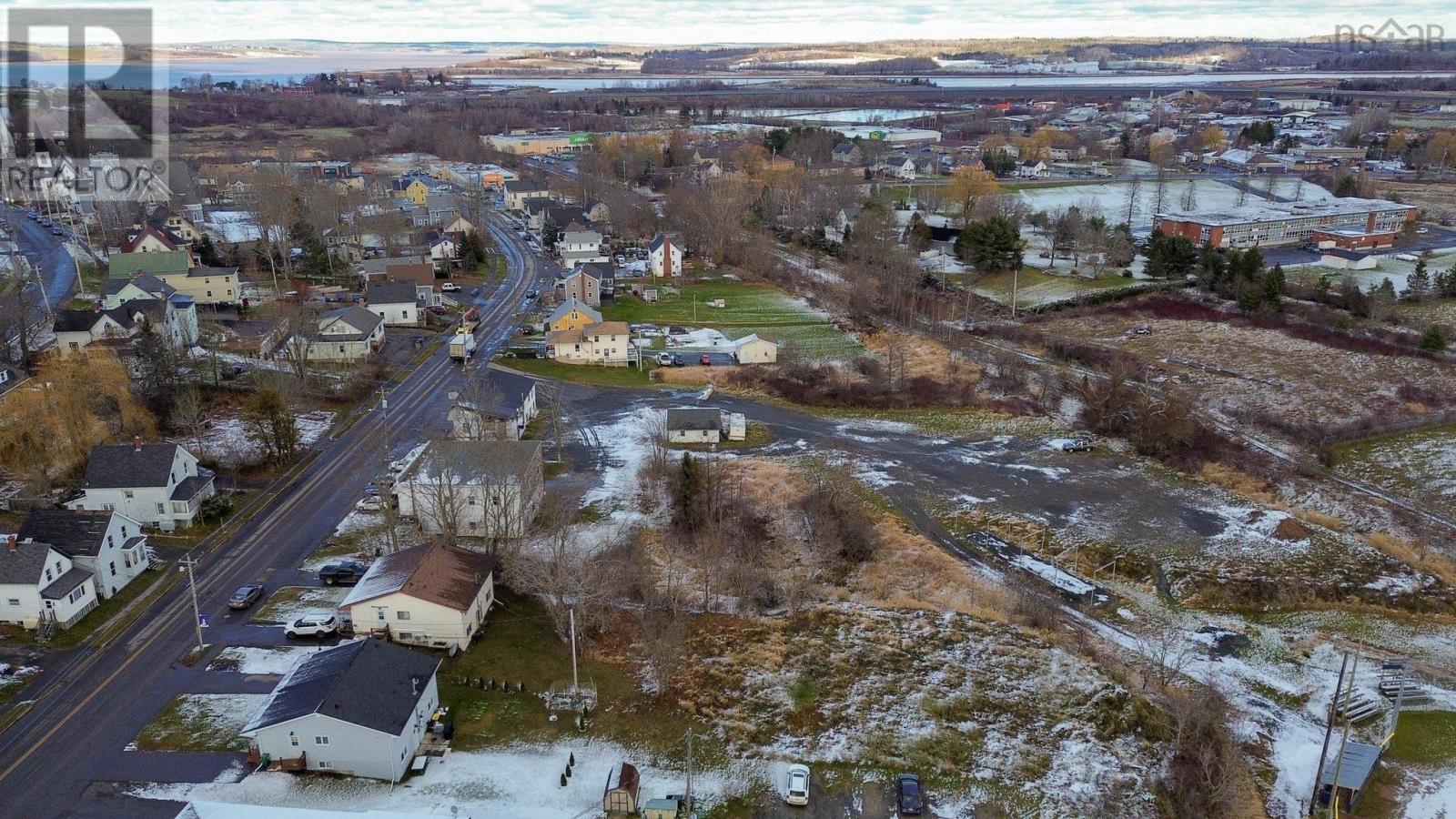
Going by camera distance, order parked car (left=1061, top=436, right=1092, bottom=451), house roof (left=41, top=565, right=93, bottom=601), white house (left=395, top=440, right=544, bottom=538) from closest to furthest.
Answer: house roof (left=41, top=565, right=93, bottom=601) → white house (left=395, top=440, right=544, bottom=538) → parked car (left=1061, top=436, right=1092, bottom=451)

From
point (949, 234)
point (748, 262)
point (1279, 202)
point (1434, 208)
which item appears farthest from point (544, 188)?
point (1434, 208)

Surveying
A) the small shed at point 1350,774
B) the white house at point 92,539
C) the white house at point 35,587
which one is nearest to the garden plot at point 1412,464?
the small shed at point 1350,774

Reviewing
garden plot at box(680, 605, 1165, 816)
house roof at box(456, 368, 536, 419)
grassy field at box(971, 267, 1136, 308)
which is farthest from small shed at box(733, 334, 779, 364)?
garden plot at box(680, 605, 1165, 816)

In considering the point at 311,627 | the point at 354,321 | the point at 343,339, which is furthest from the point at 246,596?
the point at 354,321

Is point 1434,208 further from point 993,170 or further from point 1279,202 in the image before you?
point 993,170

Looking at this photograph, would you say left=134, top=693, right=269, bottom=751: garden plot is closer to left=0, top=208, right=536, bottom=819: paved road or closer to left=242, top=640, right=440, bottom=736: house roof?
left=0, top=208, right=536, bottom=819: paved road

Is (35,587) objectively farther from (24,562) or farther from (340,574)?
(340,574)
